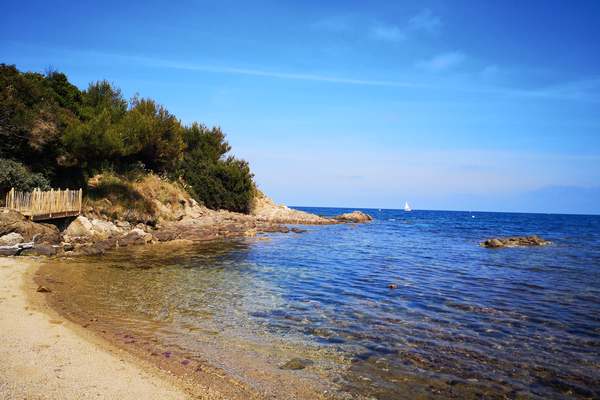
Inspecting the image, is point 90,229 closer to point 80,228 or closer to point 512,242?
point 80,228

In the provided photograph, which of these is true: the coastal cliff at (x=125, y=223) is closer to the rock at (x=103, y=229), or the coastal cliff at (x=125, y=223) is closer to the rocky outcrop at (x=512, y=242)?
the rock at (x=103, y=229)

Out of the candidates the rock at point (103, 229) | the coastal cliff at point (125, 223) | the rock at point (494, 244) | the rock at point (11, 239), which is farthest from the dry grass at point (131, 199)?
the rock at point (494, 244)

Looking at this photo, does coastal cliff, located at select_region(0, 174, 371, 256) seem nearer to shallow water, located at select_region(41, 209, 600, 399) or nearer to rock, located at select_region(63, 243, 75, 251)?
rock, located at select_region(63, 243, 75, 251)

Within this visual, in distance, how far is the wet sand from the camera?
585 cm

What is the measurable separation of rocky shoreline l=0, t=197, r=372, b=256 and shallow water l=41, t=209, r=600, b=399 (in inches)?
116

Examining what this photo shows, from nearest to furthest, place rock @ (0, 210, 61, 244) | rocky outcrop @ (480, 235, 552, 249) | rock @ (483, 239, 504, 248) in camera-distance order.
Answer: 1. rock @ (0, 210, 61, 244)
2. rock @ (483, 239, 504, 248)
3. rocky outcrop @ (480, 235, 552, 249)

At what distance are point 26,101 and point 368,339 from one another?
3048 centimetres

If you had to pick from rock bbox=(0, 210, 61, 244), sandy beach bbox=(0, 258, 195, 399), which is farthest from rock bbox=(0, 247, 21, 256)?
sandy beach bbox=(0, 258, 195, 399)

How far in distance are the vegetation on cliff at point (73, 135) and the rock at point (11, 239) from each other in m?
4.65

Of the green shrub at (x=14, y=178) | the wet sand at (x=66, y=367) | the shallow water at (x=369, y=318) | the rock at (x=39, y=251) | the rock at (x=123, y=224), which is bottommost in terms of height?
the shallow water at (x=369, y=318)

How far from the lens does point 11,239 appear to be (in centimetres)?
1966

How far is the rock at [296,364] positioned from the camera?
7746mm

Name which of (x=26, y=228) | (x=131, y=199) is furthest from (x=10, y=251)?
(x=131, y=199)

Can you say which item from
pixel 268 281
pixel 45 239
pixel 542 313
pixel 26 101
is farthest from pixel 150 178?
pixel 542 313
